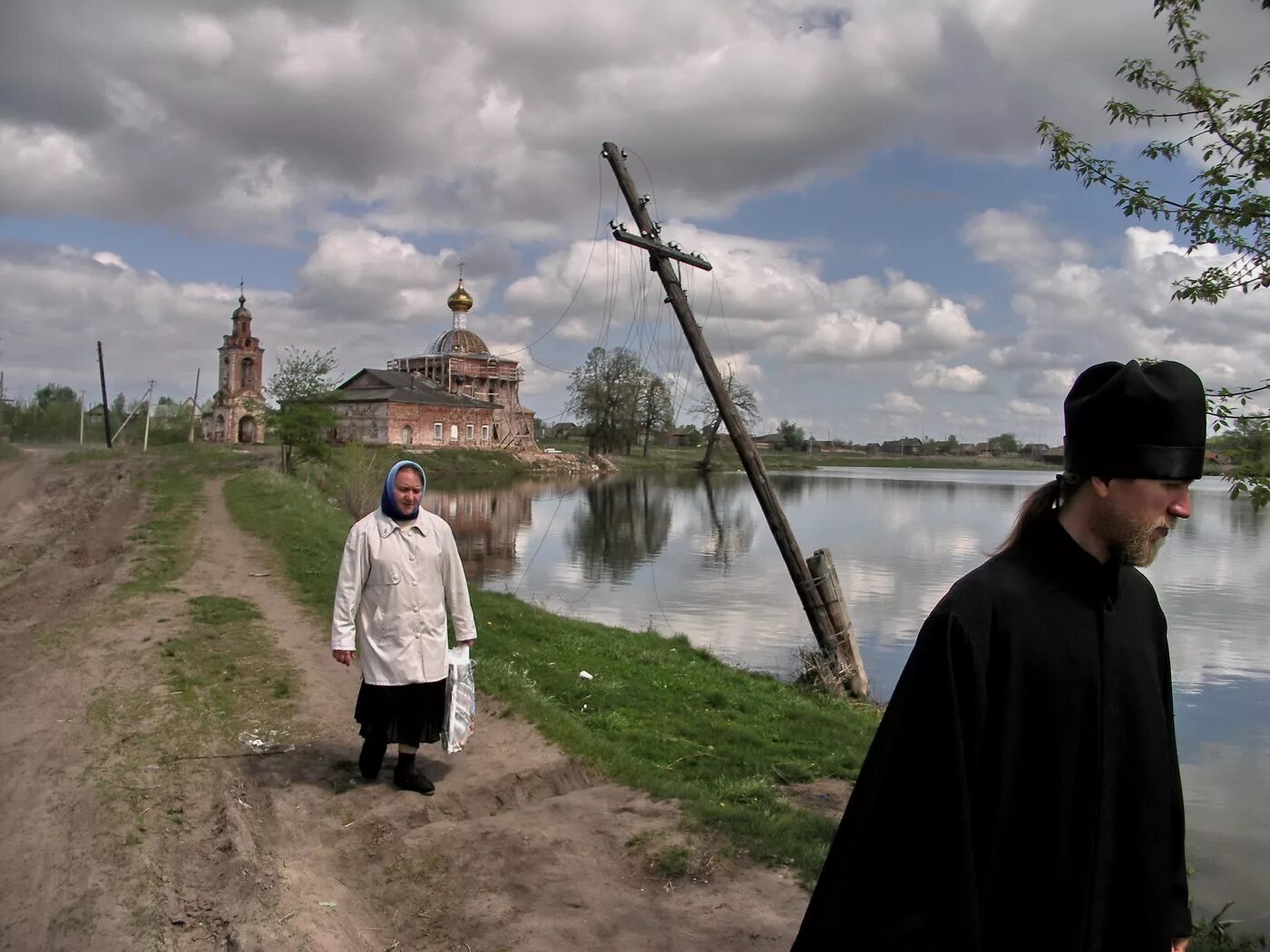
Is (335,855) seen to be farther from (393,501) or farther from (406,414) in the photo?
(406,414)

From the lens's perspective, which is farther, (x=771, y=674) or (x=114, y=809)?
(x=771, y=674)

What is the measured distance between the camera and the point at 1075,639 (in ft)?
7.26

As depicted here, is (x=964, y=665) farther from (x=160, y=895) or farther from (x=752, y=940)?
(x=160, y=895)

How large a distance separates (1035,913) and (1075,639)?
0.61 meters

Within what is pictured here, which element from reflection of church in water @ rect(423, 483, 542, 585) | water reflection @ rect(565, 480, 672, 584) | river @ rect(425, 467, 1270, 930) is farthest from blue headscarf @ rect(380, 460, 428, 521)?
water reflection @ rect(565, 480, 672, 584)

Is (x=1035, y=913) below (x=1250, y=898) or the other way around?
the other way around

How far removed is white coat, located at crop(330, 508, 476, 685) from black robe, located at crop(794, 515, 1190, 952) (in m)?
4.13

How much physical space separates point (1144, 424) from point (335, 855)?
179 inches

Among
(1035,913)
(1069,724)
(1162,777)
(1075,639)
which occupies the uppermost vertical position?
(1075,639)

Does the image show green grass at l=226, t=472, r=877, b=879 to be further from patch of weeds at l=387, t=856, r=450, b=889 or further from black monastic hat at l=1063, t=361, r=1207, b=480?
black monastic hat at l=1063, t=361, r=1207, b=480

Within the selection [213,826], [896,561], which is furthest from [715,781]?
[896,561]

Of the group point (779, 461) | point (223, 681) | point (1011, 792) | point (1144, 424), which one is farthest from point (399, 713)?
point (779, 461)

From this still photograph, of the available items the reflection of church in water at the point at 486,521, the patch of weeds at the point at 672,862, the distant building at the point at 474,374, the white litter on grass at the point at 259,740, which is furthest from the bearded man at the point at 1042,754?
the distant building at the point at 474,374

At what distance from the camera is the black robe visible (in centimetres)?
211
